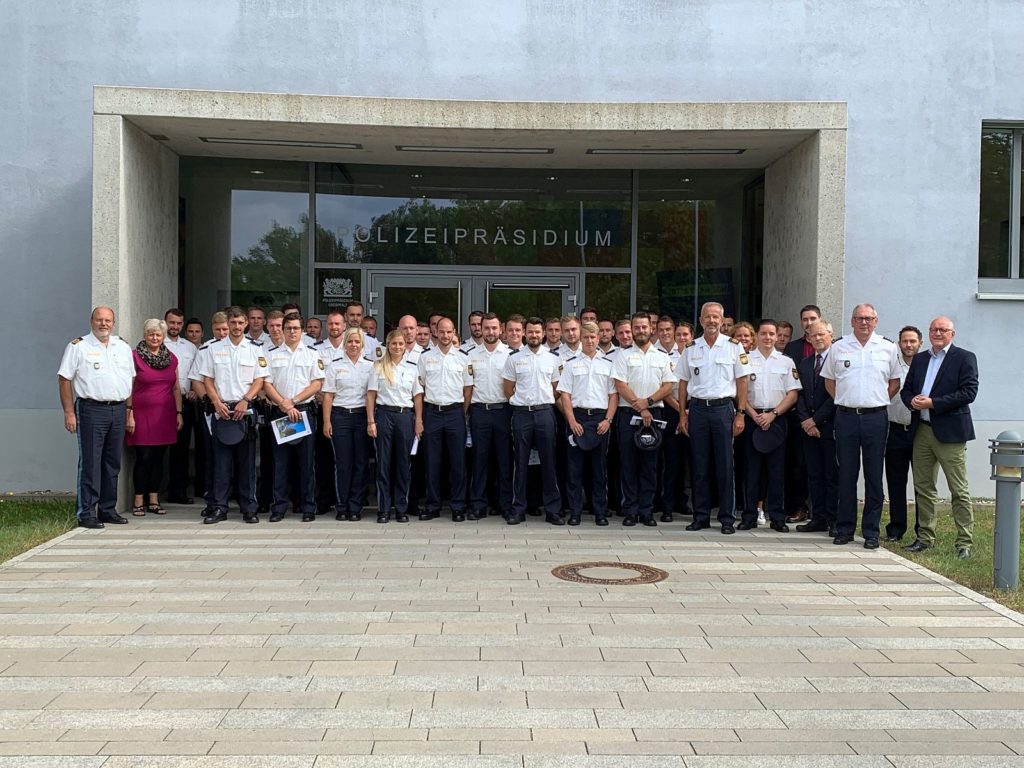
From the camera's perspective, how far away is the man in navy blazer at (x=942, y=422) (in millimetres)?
8312

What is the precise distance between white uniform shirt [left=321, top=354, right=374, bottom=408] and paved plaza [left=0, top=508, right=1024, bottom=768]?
193cm

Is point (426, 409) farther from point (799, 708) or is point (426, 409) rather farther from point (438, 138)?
point (799, 708)

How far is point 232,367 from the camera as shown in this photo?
9.81 m

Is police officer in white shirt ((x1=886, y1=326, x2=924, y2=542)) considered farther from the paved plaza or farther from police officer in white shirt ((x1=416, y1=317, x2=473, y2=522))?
police officer in white shirt ((x1=416, y1=317, x2=473, y2=522))

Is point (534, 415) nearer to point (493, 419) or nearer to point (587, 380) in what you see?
point (493, 419)

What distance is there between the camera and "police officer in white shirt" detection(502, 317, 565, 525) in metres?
9.77

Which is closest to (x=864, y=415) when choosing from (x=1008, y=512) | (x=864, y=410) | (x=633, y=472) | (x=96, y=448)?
(x=864, y=410)

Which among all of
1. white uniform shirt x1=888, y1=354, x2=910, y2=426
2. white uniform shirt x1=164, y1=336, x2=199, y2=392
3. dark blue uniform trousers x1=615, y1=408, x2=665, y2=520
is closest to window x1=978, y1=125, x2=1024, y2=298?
white uniform shirt x1=888, y1=354, x2=910, y2=426

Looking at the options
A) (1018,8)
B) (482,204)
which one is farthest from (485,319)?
(1018,8)

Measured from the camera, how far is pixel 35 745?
13.6 ft

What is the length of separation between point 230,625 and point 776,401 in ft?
18.4

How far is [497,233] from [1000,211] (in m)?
6.18

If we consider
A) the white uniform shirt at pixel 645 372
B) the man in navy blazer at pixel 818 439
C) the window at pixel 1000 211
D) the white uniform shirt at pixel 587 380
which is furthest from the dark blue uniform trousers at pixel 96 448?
the window at pixel 1000 211

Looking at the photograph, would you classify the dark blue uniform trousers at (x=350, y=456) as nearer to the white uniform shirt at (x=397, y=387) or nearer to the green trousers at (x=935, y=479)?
the white uniform shirt at (x=397, y=387)
